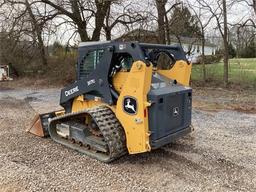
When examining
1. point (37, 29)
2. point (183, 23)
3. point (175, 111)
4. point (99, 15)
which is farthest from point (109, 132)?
point (37, 29)

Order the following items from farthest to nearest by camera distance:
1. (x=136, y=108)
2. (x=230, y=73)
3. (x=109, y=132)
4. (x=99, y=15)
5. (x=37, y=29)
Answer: (x=99, y=15), (x=37, y=29), (x=230, y=73), (x=109, y=132), (x=136, y=108)

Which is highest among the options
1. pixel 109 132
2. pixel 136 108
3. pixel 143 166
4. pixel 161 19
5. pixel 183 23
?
pixel 161 19

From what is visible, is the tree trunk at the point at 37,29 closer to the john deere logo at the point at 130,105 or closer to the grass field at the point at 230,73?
the grass field at the point at 230,73

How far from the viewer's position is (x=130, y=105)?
183 inches

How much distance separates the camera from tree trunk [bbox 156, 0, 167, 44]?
14219 millimetres

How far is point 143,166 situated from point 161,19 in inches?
417

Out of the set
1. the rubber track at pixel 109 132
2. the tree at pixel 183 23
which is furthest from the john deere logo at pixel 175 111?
the tree at pixel 183 23

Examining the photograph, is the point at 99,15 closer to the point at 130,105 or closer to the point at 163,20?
the point at 163,20

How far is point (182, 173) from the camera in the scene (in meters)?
4.48

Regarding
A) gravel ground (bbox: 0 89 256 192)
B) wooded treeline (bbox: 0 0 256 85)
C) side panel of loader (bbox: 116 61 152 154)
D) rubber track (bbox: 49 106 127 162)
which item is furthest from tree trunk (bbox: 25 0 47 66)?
side panel of loader (bbox: 116 61 152 154)

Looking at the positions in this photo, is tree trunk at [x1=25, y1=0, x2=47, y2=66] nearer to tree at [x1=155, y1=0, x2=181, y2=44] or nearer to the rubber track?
tree at [x1=155, y1=0, x2=181, y2=44]

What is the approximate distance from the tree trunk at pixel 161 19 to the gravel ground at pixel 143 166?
8152 mm

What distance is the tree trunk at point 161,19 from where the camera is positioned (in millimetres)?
14219

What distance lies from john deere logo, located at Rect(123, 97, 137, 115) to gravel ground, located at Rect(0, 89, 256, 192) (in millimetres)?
772
